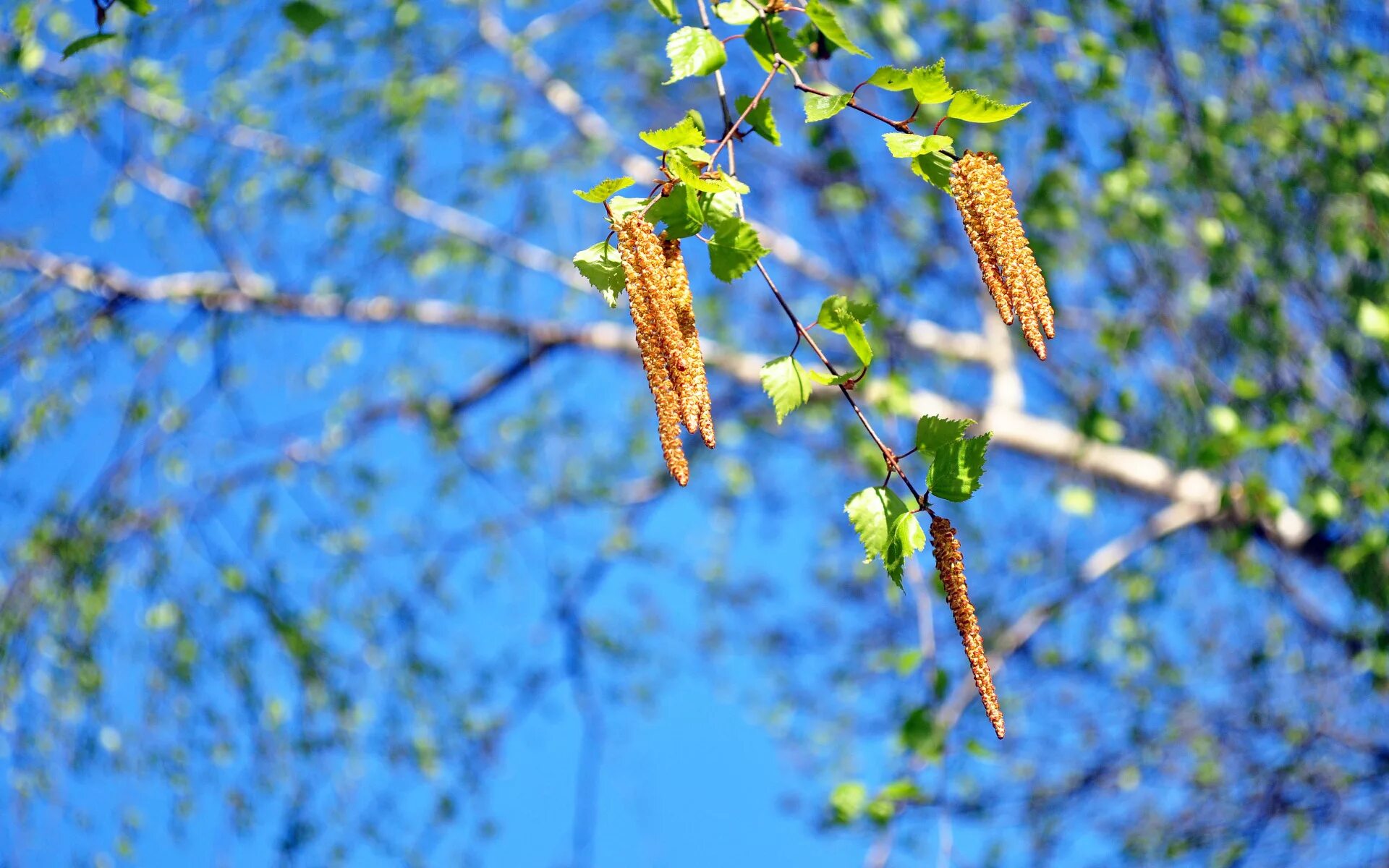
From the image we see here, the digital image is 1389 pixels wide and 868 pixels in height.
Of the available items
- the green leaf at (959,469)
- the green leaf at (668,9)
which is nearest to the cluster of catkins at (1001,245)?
the green leaf at (959,469)

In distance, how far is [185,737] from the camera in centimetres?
462

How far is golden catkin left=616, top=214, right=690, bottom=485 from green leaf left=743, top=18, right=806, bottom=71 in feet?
1.22

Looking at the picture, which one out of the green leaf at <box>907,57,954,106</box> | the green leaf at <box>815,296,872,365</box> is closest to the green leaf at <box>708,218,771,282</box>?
the green leaf at <box>815,296,872,365</box>

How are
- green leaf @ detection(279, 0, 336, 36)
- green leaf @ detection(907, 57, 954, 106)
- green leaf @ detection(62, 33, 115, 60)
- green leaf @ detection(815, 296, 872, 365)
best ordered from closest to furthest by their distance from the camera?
1. green leaf @ detection(907, 57, 954, 106)
2. green leaf @ detection(815, 296, 872, 365)
3. green leaf @ detection(62, 33, 115, 60)
4. green leaf @ detection(279, 0, 336, 36)

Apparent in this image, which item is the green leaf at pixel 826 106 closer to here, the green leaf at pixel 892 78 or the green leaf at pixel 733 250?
the green leaf at pixel 892 78

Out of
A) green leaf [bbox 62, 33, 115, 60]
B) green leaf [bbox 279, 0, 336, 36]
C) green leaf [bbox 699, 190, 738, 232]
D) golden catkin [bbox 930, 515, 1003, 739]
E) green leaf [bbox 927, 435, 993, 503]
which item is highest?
green leaf [bbox 279, 0, 336, 36]

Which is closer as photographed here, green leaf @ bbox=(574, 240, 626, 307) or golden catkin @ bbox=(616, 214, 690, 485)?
golden catkin @ bbox=(616, 214, 690, 485)

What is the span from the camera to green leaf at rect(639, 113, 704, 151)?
1.31 metres

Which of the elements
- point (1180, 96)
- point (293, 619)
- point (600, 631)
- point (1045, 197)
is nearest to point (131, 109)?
point (293, 619)

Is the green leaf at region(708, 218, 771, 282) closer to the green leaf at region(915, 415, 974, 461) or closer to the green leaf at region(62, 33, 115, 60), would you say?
the green leaf at region(915, 415, 974, 461)

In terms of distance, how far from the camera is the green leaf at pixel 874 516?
54.6 inches

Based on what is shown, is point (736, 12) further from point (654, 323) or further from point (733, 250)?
point (654, 323)

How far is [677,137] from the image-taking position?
4.35ft

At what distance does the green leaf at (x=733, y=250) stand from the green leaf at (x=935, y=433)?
25 cm
